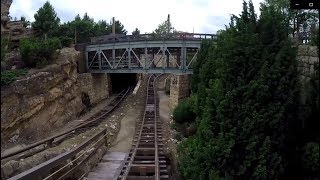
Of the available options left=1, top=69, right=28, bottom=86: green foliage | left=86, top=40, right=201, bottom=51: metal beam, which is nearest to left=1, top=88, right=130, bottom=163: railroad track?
left=1, top=69, right=28, bottom=86: green foliage

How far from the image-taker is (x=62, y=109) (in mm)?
28703

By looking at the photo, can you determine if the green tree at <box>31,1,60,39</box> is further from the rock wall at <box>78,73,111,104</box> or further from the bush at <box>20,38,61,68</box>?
the bush at <box>20,38,61,68</box>

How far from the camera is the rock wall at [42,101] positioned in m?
22.4

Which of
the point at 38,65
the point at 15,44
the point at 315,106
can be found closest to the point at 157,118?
the point at 38,65

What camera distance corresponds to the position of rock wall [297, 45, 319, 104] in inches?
359

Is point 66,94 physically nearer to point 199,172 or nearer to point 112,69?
point 112,69

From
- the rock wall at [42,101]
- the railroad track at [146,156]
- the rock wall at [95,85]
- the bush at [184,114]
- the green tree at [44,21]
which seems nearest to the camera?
the railroad track at [146,156]

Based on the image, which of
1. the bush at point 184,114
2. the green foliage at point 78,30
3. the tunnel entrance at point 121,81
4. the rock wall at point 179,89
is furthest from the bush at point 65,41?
the bush at point 184,114

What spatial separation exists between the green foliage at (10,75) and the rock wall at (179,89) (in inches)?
461

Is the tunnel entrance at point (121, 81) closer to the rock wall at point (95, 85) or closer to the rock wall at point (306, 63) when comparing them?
the rock wall at point (95, 85)

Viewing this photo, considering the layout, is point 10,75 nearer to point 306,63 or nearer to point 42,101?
point 42,101

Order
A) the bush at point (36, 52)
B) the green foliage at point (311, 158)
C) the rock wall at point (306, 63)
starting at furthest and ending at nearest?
the bush at point (36, 52), the rock wall at point (306, 63), the green foliage at point (311, 158)

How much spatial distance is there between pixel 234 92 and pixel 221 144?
1288 mm

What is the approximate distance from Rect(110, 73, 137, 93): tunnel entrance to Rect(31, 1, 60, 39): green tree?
8.92 m
